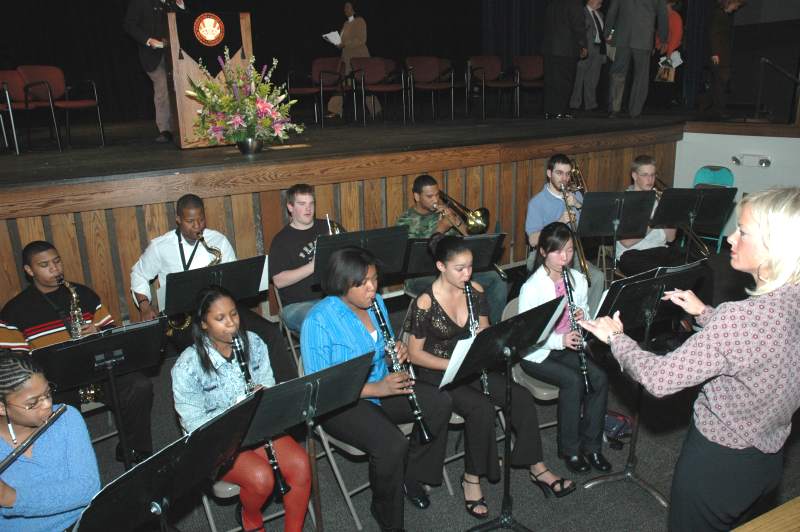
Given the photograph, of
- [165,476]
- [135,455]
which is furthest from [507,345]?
[135,455]

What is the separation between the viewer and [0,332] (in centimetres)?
332

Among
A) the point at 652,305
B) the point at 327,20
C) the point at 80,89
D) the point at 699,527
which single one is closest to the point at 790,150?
the point at 652,305

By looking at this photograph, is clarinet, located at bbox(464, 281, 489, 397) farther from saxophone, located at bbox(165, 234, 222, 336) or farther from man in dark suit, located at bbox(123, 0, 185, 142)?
man in dark suit, located at bbox(123, 0, 185, 142)

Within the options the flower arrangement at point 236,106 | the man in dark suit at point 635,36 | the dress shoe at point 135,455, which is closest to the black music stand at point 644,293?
the dress shoe at point 135,455

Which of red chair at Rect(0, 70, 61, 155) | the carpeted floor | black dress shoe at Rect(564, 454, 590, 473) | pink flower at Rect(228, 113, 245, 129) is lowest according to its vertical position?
the carpeted floor

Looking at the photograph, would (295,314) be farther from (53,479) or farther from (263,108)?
(263,108)

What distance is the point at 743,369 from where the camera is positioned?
6.63 ft

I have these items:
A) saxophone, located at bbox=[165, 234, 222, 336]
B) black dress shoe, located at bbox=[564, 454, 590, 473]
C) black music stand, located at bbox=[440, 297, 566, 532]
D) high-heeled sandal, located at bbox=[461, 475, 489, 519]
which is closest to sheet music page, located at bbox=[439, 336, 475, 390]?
black music stand, located at bbox=[440, 297, 566, 532]

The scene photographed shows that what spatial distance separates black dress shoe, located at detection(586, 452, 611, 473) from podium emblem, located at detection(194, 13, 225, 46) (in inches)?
190

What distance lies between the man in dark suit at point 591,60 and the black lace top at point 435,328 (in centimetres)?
697

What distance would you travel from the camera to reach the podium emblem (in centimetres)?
567

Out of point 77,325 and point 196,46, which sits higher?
point 196,46

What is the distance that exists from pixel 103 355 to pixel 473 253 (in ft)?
7.72

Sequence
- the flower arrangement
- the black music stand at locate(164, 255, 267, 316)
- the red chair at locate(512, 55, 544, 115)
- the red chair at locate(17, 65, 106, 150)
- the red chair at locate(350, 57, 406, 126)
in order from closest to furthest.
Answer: the black music stand at locate(164, 255, 267, 316) → the flower arrangement → the red chair at locate(17, 65, 106, 150) → the red chair at locate(350, 57, 406, 126) → the red chair at locate(512, 55, 544, 115)
